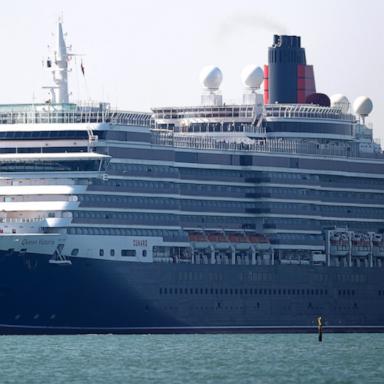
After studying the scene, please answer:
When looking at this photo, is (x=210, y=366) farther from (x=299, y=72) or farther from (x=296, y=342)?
(x=299, y=72)

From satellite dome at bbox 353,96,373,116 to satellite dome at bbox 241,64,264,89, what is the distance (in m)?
11.9

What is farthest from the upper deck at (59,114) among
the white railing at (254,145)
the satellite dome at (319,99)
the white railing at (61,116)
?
the satellite dome at (319,99)

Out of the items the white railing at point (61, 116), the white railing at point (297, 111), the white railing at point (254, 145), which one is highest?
the white railing at point (297, 111)

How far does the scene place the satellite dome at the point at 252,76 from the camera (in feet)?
553

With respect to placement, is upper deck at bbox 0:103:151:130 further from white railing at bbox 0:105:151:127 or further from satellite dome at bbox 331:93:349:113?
satellite dome at bbox 331:93:349:113

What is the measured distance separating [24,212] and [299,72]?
35.3m

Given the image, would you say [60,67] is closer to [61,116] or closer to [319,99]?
[61,116]

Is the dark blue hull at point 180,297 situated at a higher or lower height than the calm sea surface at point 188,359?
higher

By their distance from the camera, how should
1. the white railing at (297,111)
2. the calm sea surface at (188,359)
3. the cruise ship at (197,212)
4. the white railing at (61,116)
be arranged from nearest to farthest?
the calm sea surface at (188,359), the cruise ship at (197,212), the white railing at (61,116), the white railing at (297,111)

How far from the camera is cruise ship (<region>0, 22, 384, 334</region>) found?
147125 millimetres

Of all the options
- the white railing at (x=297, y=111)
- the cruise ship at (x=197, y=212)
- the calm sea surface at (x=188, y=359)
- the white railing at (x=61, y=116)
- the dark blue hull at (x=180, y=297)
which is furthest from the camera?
the white railing at (x=297, y=111)

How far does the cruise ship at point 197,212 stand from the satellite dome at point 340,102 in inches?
16.5

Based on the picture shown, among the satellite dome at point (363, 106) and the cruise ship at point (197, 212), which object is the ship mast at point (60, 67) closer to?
the cruise ship at point (197, 212)

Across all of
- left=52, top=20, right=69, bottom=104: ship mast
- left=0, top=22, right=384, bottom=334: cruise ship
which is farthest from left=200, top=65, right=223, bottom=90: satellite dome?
left=52, top=20, right=69, bottom=104: ship mast
